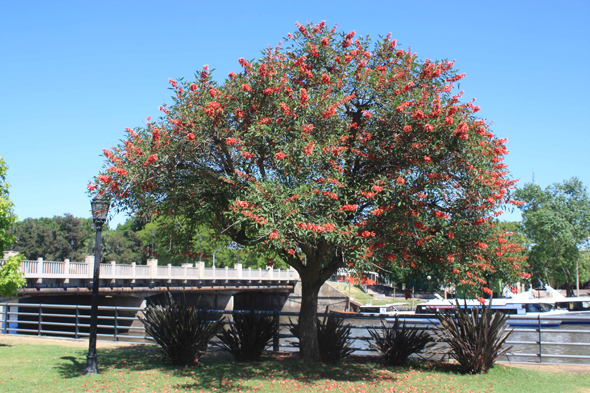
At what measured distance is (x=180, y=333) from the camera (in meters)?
10.9

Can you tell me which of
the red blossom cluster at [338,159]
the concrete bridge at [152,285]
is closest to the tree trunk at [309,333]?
the red blossom cluster at [338,159]

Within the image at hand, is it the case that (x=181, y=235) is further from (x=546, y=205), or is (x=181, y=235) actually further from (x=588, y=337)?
(x=546, y=205)

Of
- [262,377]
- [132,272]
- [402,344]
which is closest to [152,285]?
[132,272]

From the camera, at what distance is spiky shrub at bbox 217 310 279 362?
37.7 ft

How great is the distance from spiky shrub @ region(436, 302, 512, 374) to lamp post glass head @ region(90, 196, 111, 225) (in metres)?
7.90

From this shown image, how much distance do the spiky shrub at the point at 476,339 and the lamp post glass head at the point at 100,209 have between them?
790 cm

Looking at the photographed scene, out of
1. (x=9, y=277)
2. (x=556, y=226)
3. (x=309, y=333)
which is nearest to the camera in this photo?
(x=309, y=333)

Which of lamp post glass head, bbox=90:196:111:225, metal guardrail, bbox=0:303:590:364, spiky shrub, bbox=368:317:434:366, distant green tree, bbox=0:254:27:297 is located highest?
lamp post glass head, bbox=90:196:111:225

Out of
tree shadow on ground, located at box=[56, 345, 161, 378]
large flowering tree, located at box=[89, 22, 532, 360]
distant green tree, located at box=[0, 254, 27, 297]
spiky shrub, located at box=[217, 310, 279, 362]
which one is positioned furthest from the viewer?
distant green tree, located at box=[0, 254, 27, 297]

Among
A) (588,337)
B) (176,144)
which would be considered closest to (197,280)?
(588,337)

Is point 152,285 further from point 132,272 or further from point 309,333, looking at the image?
point 309,333

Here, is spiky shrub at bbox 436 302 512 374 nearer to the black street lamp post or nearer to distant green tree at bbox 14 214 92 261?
the black street lamp post

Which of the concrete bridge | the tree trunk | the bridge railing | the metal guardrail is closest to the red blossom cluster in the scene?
the tree trunk

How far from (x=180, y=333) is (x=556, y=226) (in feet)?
185
